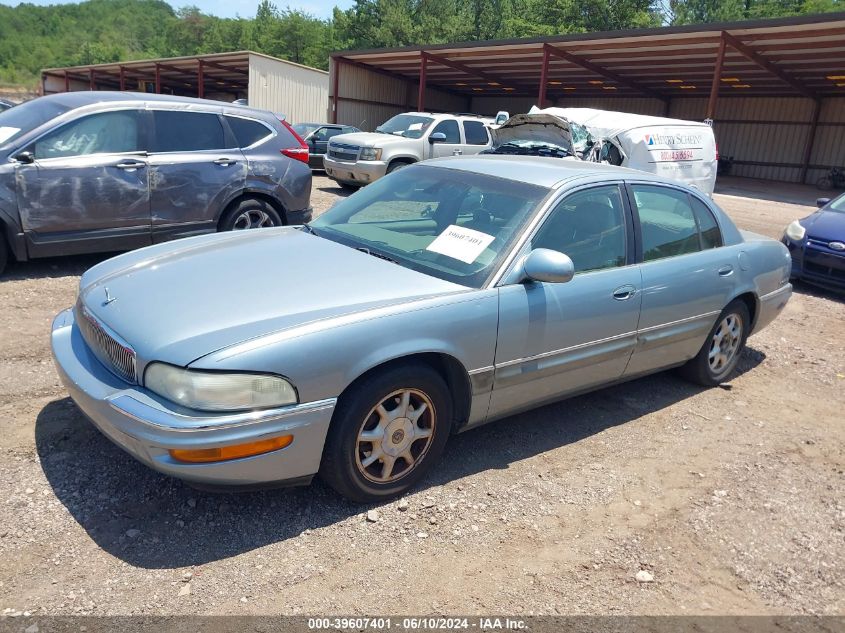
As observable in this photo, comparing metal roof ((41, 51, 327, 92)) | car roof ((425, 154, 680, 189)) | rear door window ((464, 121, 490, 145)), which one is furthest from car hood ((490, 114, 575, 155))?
metal roof ((41, 51, 327, 92))

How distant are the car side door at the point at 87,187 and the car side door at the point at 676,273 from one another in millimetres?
4769

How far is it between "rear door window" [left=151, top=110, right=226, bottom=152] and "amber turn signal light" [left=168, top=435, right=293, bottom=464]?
4977mm

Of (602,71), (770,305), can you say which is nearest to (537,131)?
(770,305)

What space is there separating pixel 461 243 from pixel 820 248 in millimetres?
6458

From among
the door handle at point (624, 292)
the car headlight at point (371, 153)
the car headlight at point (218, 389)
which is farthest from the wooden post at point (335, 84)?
the car headlight at point (218, 389)

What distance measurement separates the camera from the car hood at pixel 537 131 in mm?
11352

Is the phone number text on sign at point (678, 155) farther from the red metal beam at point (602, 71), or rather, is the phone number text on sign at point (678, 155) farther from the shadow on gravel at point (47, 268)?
the red metal beam at point (602, 71)

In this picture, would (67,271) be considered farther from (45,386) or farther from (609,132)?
(609,132)

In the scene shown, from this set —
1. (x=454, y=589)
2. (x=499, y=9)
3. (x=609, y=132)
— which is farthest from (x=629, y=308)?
(x=499, y=9)

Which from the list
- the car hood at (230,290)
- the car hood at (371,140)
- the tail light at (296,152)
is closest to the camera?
the car hood at (230,290)

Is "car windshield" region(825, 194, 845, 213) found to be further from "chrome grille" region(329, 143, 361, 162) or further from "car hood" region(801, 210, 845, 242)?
"chrome grille" region(329, 143, 361, 162)

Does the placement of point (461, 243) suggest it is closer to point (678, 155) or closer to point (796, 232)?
point (796, 232)

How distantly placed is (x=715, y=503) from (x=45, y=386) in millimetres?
3968

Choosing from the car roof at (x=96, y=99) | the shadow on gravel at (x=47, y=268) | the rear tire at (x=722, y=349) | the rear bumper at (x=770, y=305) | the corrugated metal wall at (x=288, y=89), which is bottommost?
the shadow on gravel at (x=47, y=268)
